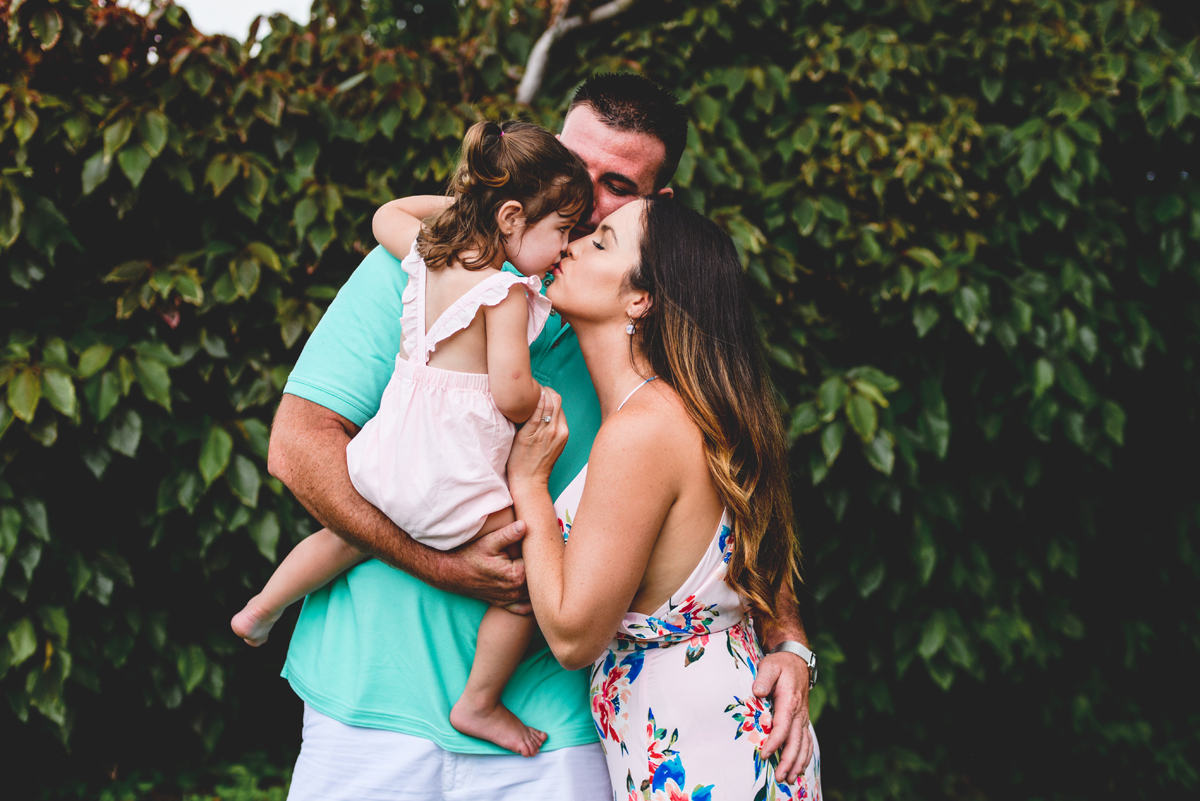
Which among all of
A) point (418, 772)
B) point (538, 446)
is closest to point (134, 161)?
point (538, 446)

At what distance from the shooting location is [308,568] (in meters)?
1.60

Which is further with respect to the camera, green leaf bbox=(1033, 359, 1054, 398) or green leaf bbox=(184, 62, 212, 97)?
green leaf bbox=(1033, 359, 1054, 398)

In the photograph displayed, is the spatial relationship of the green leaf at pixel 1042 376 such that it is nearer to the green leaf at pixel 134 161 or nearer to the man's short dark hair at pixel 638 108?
the man's short dark hair at pixel 638 108

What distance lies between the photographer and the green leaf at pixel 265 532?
2441mm

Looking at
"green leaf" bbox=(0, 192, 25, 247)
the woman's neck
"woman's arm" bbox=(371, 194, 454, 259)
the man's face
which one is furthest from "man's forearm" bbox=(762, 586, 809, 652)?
"green leaf" bbox=(0, 192, 25, 247)

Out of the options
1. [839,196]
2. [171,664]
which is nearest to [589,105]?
[839,196]

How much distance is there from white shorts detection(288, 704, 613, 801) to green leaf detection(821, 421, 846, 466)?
1.39 metres

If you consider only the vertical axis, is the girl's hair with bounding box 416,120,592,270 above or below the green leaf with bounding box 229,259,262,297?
above

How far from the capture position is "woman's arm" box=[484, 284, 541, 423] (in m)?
1.44

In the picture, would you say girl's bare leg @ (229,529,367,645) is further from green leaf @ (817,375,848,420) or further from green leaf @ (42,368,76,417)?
green leaf @ (817,375,848,420)

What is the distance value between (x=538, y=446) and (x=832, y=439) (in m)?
1.37

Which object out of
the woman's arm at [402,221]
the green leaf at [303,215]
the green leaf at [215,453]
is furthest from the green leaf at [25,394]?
the woman's arm at [402,221]

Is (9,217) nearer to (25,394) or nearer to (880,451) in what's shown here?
(25,394)

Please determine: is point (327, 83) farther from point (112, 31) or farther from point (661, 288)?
point (661, 288)
